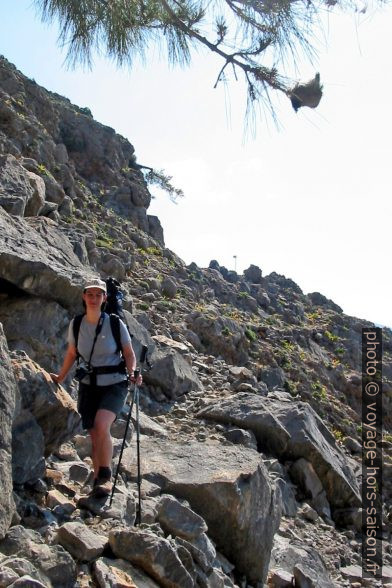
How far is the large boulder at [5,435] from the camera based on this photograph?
3648mm

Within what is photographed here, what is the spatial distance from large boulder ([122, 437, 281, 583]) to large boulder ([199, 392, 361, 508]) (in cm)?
220

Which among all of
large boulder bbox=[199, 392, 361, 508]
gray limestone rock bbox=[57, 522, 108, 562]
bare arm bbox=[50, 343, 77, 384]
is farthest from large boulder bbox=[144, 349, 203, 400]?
Result: gray limestone rock bbox=[57, 522, 108, 562]

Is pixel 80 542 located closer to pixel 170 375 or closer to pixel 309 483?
pixel 309 483

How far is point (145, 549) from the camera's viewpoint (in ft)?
13.1

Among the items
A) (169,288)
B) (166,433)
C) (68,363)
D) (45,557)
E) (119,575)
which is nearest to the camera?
(45,557)

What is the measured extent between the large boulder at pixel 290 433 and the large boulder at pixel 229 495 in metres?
2.20

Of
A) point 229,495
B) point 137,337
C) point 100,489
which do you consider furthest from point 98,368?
point 137,337

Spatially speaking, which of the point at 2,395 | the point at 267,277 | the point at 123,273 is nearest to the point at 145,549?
the point at 2,395

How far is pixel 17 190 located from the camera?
10016mm

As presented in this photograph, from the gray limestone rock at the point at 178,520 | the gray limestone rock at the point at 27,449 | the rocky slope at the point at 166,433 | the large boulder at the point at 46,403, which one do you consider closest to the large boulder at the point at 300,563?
the rocky slope at the point at 166,433

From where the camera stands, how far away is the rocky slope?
4031 mm

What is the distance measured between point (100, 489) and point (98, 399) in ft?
2.58

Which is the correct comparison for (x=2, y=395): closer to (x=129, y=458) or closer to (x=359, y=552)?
(x=129, y=458)

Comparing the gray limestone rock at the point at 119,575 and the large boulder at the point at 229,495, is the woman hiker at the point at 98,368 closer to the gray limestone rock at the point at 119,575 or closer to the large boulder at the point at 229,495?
the gray limestone rock at the point at 119,575
